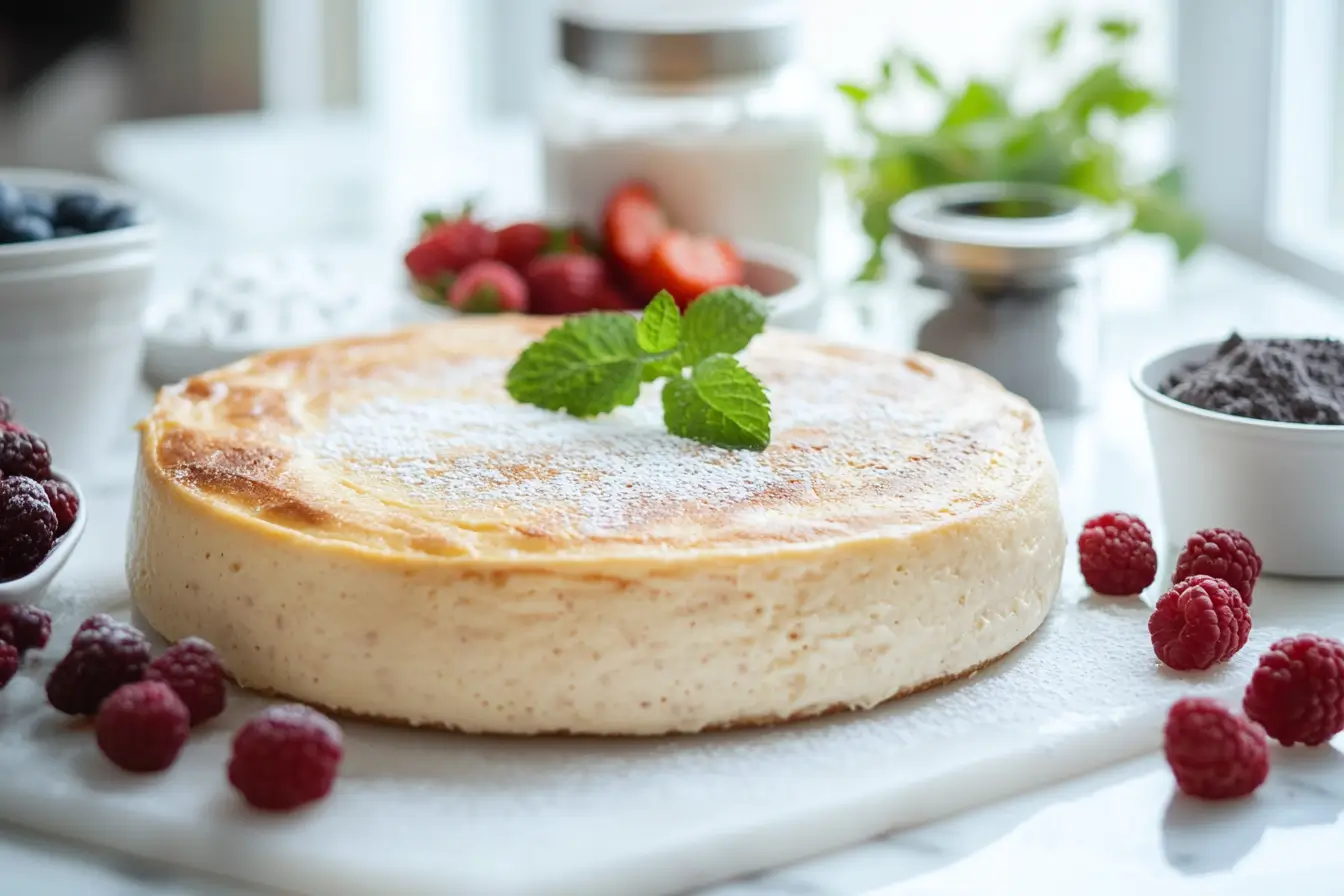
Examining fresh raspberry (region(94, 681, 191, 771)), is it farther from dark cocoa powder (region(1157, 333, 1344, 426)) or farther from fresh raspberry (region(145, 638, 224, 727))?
dark cocoa powder (region(1157, 333, 1344, 426))

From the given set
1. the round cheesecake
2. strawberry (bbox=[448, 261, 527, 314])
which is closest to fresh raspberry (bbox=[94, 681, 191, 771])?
the round cheesecake

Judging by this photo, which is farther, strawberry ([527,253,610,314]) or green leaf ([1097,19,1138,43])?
green leaf ([1097,19,1138,43])

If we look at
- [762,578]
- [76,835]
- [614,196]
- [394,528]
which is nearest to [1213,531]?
[762,578]

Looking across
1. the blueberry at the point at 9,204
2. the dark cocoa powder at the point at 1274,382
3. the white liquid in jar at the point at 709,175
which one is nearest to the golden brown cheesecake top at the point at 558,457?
the dark cocoa powder at the point at 1274,382

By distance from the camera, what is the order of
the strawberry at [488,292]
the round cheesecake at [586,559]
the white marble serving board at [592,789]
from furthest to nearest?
the strawberry at [488,292]
the round cheesecake at [586,559]
the white marble serving board at [592,789]

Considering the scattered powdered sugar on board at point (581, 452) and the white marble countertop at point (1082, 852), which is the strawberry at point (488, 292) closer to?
the scattered powdered sugar on board at point (581, 452)

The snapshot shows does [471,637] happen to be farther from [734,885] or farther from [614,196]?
[614,196]
